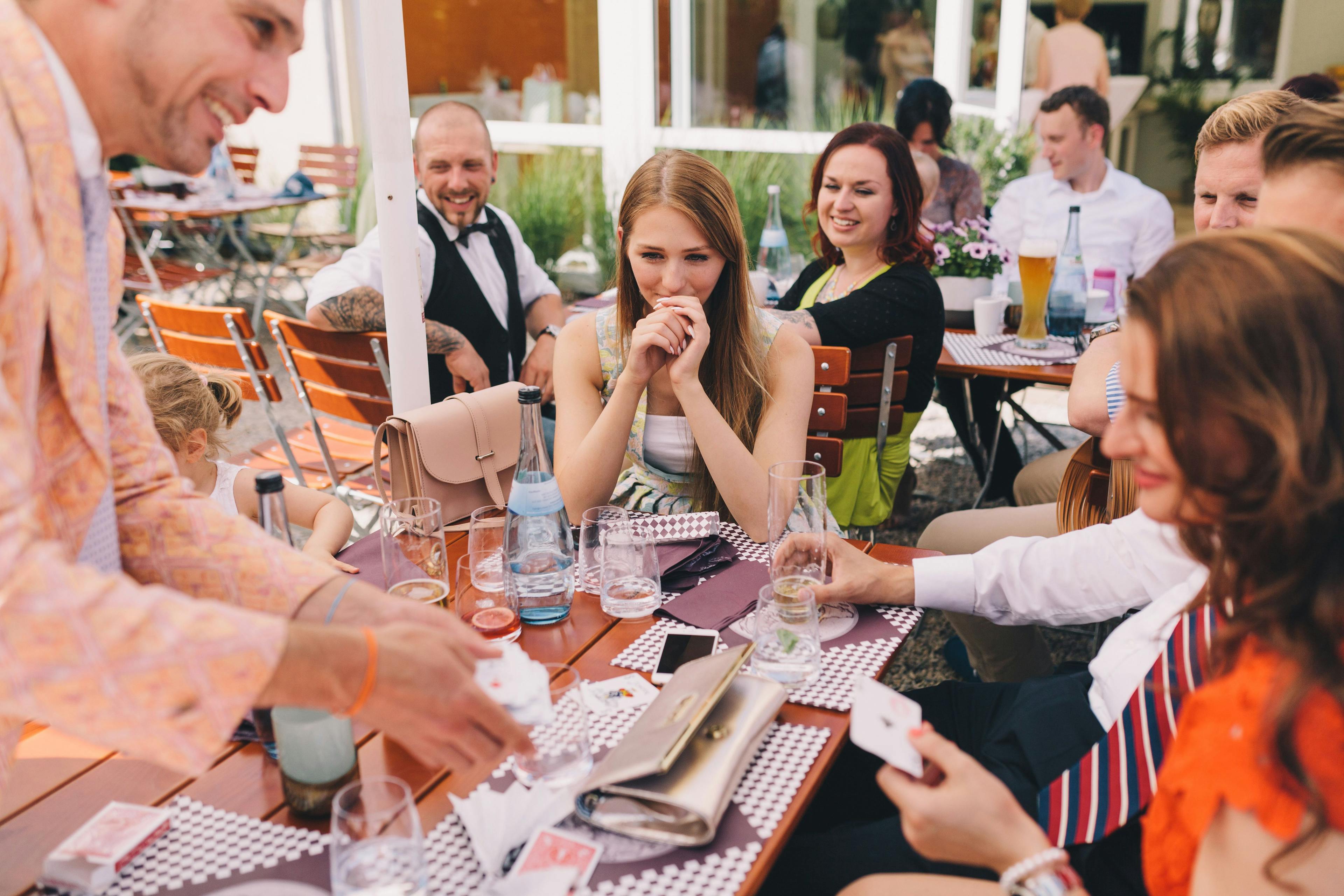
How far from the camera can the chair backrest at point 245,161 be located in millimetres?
9016

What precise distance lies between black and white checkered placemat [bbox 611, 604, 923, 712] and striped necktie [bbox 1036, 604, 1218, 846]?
0.99 ft

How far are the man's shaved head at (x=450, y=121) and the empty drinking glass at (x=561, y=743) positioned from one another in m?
3.09

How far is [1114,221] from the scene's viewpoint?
483 cm

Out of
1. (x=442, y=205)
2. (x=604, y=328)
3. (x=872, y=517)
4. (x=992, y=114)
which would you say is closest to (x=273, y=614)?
(x=604, y=328)

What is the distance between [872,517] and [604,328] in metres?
1.23

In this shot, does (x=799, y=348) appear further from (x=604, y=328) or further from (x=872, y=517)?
(x=872, y=517)

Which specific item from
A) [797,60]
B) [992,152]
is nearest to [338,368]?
[992,152]

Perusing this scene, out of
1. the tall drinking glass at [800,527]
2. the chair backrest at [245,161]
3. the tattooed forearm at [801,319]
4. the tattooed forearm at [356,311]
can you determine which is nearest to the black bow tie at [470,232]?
the tattooed forearm at [356,311]

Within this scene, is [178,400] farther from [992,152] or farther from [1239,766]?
[992,152]

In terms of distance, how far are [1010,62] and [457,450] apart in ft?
21.1

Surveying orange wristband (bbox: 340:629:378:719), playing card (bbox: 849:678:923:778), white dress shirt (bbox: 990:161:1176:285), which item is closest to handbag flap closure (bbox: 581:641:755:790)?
playing card (bbox: 849:678:923:778)

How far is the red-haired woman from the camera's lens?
10.8 feet

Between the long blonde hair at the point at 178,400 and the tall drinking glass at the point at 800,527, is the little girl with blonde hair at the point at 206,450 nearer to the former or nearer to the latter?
the long blonde hair at the point at 178,400

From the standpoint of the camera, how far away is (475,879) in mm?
1111
